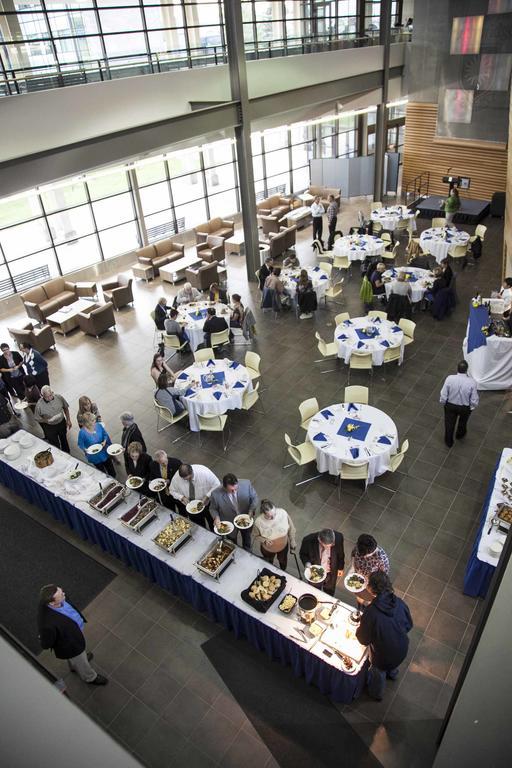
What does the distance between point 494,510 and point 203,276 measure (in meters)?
10.7

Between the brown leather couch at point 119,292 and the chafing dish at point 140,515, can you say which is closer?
the chafing dish at point 140,515

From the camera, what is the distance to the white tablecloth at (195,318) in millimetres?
11391

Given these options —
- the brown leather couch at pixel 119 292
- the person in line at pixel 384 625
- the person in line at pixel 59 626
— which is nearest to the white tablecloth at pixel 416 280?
the brown leather couch at pixel 119 292

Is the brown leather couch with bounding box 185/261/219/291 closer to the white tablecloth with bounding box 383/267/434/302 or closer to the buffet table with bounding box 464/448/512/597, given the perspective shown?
the white tablecloth with bounding box 383/267/434/302

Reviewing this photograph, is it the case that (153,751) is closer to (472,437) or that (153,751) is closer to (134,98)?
(472,437)

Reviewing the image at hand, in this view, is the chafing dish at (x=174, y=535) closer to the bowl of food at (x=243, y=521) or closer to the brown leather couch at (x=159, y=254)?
the bowl of food at (x=243, y=521)

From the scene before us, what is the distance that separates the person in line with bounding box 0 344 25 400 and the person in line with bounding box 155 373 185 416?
9.50 ft

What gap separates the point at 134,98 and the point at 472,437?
972 centimetres

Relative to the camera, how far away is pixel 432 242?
48.4 feet

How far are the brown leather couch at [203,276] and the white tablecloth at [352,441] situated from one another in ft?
26.0

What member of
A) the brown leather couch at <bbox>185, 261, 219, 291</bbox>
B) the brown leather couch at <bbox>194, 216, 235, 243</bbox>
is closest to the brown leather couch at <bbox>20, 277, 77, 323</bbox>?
the brown leather couch at <bbox>185, 261, 219, 291</bbox>

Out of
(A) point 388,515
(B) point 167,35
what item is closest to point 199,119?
(B) point 167,35

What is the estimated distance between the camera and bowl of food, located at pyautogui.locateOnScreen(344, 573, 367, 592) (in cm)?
515

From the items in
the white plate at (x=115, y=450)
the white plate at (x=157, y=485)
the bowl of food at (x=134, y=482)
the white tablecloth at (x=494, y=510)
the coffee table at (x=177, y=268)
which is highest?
the white plate at (x=157, y=485)
